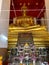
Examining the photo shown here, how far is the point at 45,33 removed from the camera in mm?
1696

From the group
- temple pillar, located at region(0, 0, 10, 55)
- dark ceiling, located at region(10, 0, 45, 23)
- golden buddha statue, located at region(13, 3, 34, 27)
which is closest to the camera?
temple pillar, located at region(0, 0, 10, 55)

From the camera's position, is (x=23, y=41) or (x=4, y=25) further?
(x=4, y=25)

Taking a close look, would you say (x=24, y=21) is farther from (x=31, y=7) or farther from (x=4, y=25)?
(x=31, y=7)

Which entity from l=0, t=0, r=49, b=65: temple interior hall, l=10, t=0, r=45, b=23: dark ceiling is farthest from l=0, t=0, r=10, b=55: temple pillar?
l=10, t=0, r=45, b=23: dark ceiling

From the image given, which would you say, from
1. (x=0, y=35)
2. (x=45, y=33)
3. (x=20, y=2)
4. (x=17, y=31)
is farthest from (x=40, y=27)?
(x=20, y=2)

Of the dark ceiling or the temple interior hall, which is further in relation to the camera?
the dark ceiling

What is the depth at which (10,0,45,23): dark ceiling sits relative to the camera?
222cm

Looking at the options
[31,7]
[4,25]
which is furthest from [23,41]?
[31,7]

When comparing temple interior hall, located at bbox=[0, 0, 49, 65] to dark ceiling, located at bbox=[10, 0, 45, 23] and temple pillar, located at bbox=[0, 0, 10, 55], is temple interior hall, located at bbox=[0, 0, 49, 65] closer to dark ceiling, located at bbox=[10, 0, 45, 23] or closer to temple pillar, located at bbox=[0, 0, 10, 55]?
temple pillar, located at bbox=[0, 0, 10, 55]

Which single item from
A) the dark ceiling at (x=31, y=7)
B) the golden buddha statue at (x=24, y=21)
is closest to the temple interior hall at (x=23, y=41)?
the golden buddha statue at (x=24, y=21)

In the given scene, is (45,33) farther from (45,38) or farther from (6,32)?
(6,32)

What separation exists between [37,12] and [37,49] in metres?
0.81

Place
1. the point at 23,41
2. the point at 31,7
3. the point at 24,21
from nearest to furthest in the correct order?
the point at 23,41
the point at 24,21
the point at 31,7

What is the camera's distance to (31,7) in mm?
2273
